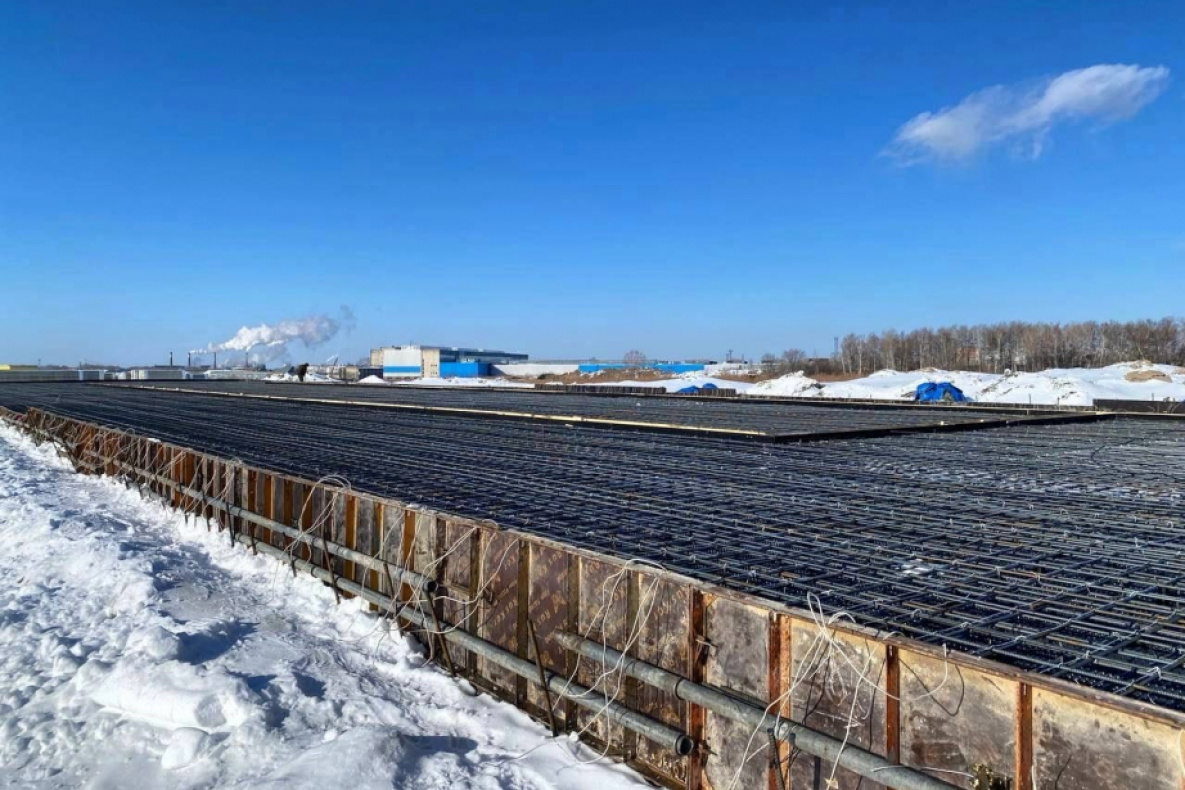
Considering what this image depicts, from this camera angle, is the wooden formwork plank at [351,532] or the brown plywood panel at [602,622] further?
the wooden formwork plank at [351,532]

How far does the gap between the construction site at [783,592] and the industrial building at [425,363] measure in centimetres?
11770

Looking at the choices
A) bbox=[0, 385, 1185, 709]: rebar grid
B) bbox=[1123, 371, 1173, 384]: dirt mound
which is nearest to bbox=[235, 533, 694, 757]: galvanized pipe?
bbox=[0, 385, 1185, 709]: rebar grid

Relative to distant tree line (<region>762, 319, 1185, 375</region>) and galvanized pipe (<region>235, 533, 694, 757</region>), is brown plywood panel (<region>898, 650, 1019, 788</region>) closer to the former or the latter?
galvanized pipe (<region>235, 533, 694, 757</region>)

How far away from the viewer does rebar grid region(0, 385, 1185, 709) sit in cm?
550

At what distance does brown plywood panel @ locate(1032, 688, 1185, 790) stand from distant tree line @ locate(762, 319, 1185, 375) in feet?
332

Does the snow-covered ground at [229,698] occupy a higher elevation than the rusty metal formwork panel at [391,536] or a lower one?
lower

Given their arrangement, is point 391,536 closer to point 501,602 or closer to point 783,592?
point 501,602

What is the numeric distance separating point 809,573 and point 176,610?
25.5ft

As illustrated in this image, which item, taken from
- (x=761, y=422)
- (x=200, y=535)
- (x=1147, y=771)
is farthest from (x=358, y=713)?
(x=761, y=422)

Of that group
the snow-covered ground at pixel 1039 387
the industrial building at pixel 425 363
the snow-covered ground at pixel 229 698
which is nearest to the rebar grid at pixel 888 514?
the snow-covered ground at pixel 229 698

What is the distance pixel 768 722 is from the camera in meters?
5.05

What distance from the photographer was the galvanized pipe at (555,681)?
224 inches

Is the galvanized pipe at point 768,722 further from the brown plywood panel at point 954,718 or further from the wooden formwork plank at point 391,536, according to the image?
the wooden formwork plank at point 391,536

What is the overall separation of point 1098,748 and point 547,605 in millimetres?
4352
